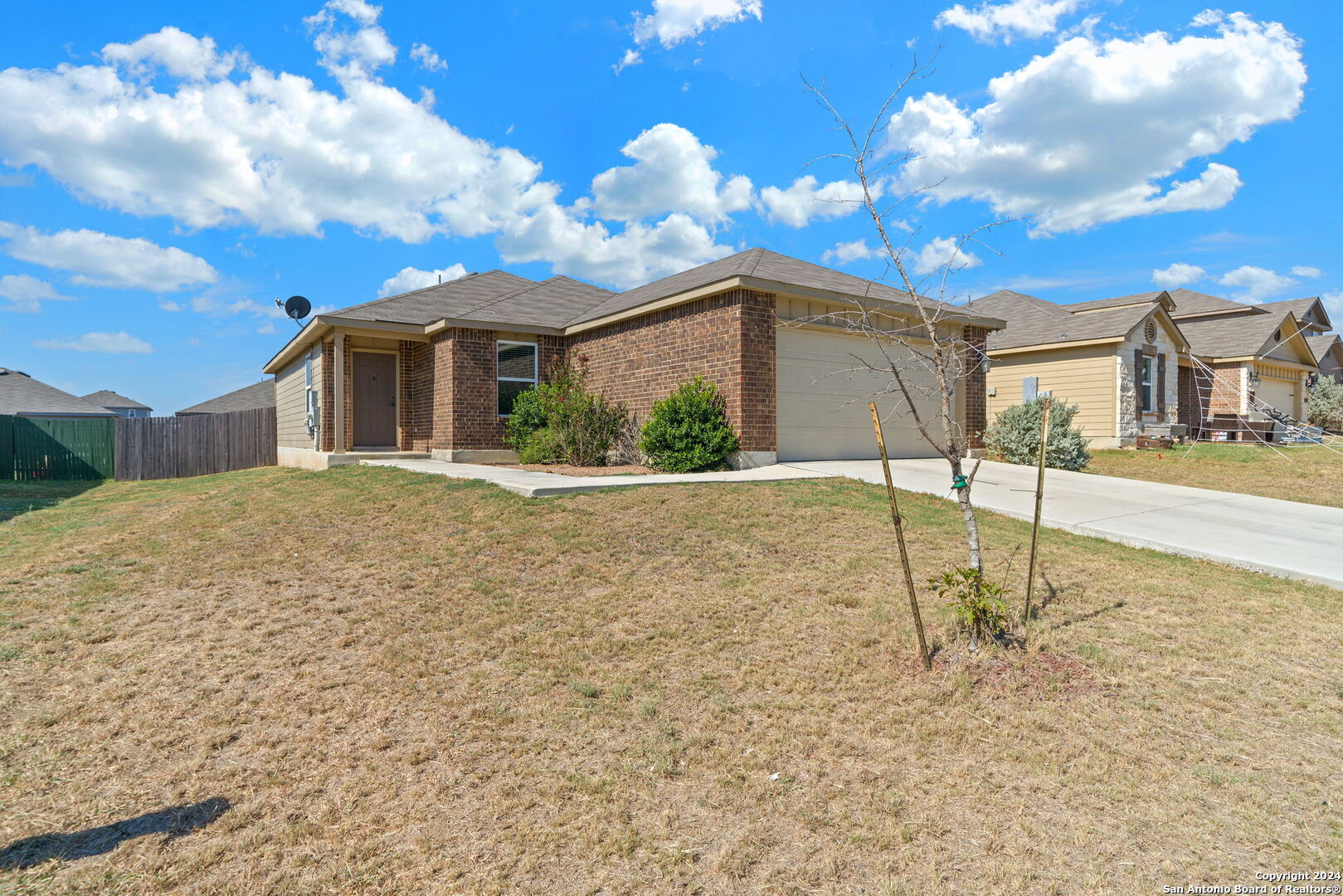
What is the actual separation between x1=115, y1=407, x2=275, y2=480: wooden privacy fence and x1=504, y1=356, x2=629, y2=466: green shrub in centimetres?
1047

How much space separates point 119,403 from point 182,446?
39.8 m

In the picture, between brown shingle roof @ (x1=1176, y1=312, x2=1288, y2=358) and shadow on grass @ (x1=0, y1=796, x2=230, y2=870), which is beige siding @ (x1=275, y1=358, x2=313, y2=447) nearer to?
shadow on grass @ (x1=0, y1=796, x2=230, y2=870)

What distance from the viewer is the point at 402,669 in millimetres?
4301

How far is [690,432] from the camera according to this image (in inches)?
436

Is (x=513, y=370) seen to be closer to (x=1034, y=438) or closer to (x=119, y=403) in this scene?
(x=1034, y=438)

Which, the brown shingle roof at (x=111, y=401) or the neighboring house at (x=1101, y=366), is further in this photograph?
the brown shingle roof at (x=111, y=401)

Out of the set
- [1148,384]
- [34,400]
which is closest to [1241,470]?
[1148,384]

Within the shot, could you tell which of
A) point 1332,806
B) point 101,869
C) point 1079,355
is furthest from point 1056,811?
point 1079,355

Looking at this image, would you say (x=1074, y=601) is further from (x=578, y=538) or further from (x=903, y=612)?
(x=578, y=538)

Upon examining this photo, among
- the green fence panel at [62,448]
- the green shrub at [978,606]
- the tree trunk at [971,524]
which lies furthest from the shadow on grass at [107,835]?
the green fence panel at [62,448]

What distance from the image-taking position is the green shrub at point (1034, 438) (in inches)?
538

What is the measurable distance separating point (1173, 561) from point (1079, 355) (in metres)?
14.3

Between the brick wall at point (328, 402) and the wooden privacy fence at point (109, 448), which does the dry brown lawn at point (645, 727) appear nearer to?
the brick wall at point (328, 402)

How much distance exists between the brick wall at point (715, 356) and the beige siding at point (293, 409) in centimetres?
876
